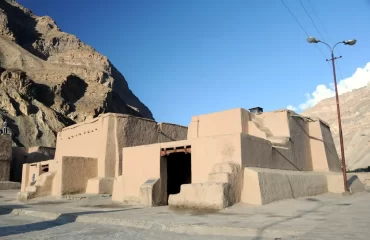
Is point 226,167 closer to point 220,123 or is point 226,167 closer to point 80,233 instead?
point 80,233

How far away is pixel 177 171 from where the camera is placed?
763 inches

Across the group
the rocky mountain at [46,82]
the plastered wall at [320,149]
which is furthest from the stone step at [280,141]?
the rocky mountain at [46,82]

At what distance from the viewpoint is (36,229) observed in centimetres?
948

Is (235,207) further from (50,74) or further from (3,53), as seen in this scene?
(3,53)

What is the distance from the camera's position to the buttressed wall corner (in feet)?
41.9

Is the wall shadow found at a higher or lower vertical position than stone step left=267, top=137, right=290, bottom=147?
lower

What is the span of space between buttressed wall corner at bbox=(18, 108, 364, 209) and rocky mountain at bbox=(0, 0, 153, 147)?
920 inches

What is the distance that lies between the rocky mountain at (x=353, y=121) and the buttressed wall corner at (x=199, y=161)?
37.0m

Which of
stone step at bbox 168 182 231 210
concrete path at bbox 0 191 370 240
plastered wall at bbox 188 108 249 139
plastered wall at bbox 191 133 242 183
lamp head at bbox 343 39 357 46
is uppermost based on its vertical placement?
lamp head at bbox 343 39 357 46

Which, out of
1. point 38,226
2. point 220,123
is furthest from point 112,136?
point 38,226

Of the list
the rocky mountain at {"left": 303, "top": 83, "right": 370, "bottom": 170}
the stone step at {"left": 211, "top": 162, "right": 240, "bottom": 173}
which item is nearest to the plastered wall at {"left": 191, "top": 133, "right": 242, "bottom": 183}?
the stone step at {"left": 211, "top": 162, "right": 240, "bottom": 173}

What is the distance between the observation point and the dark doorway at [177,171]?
61.1 ft

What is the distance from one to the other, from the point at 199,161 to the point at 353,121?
76885mm

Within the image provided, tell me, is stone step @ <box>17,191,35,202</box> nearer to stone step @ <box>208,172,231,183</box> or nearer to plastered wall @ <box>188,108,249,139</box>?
plastered wall @ <box>188,108,249,139</box>
